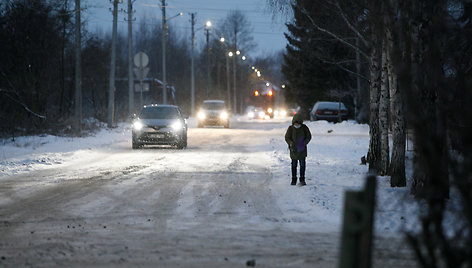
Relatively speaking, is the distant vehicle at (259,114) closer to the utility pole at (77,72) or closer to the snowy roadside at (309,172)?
the snowy roadside at (309,172)

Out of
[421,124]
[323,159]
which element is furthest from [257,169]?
[421,124]

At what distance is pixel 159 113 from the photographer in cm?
2495

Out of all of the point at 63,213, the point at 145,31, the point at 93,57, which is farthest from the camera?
the point at 145,31

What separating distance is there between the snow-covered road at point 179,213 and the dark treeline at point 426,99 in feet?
3.26

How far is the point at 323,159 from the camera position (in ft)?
62.6

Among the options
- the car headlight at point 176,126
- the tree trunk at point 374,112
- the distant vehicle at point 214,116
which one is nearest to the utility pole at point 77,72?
the car headlight at point 176,126

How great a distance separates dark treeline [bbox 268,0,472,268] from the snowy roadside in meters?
0.39

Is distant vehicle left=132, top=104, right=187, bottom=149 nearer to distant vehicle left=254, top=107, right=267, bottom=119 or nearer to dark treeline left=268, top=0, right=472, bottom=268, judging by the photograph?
dark treeline left=268, top=0, right=472, bottom=268

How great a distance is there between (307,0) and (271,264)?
10.3 metres

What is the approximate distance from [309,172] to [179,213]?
6535 mm

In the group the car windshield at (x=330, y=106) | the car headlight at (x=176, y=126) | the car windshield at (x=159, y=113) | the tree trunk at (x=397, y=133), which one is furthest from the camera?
the car windshield at (x=330, y=106)

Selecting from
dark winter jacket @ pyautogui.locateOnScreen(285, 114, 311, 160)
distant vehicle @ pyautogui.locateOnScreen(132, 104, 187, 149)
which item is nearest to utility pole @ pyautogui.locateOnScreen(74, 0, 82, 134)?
distant vehicle @ pyautogui.locateOnScreen(132, 104, 187, 149)

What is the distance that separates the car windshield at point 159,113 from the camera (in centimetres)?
2464

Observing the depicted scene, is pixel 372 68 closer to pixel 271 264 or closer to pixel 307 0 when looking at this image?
pixel 307 0
